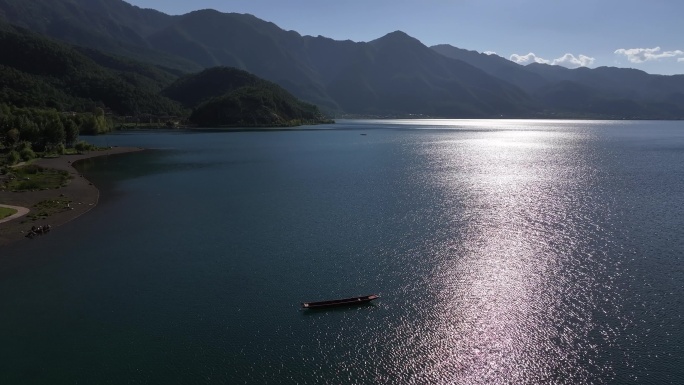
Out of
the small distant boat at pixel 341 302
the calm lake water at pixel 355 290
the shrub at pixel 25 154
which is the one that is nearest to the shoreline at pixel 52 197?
the calm lake water at pixel 355 290

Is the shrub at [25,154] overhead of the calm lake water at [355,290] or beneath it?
overhead

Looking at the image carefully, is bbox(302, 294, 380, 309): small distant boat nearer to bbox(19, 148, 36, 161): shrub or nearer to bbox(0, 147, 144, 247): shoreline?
bbox(0, 147, 144, 247): shoreline

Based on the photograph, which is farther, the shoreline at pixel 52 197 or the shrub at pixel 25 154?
the shrub at pixel 25 154

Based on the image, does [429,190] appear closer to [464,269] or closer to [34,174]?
[464,269]

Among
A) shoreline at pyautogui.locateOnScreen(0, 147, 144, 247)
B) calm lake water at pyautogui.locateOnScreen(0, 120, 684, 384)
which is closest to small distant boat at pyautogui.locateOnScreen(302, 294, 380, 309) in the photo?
calm lake water at pyautogui.locateOnScreen(0, 120, 684, 384)

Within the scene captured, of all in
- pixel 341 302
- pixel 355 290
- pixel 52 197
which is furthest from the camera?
pixel 52 197

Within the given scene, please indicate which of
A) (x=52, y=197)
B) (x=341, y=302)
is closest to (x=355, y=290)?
(x=341, y=302)

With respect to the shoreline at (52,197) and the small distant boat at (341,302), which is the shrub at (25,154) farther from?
→ the small distant boat at (341,302)

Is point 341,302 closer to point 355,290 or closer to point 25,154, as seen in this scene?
point 355,290

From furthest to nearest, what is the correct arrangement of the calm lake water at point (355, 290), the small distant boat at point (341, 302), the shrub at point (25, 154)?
the shrub at point (25, 154)
the small distant boat at point (341, 302)
the calm lake water at point (355, 290)
